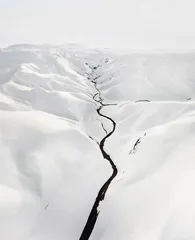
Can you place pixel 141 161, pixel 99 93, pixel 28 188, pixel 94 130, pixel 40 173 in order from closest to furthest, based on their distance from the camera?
pixel 28 188 < pixel 40 173 < pixel 141 161 < pixel 94 130 < pixel 99 93

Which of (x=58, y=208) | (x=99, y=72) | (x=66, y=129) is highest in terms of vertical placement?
(x=58, y=208)

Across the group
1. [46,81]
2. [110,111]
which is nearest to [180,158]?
[110,111]

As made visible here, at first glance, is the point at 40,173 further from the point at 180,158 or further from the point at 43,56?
the point at 43,56

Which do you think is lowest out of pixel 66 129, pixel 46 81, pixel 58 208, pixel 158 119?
pixel 46 81

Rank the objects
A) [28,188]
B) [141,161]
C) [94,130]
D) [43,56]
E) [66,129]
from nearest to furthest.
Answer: [28,188], [141,161], [66,129], [94,130], [43,56]

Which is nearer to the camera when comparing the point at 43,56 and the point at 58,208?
the point at 58,208

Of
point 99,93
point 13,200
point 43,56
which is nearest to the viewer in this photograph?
point 13,200

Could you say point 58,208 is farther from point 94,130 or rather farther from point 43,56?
point 43,56

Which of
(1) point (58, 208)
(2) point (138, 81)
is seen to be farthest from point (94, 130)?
(2) point (138, 81)

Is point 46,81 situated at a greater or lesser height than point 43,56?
greater
